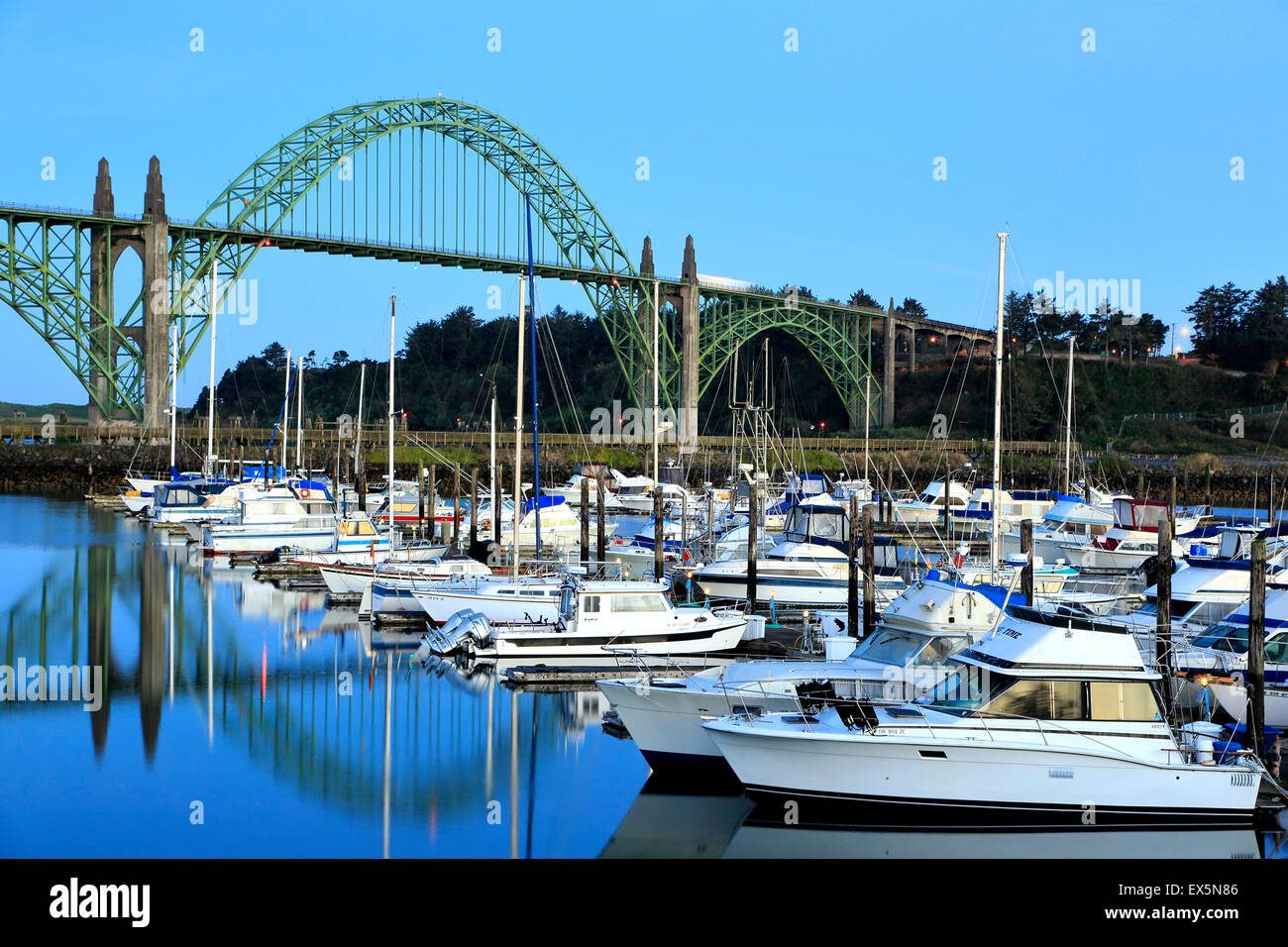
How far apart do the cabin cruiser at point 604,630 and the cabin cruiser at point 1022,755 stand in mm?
8505

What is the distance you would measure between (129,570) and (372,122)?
45.4 meters

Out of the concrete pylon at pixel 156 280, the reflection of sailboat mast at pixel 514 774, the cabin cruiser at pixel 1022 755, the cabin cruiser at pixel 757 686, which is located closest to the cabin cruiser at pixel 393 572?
the reflection of sailboat mast at pixel 514 774

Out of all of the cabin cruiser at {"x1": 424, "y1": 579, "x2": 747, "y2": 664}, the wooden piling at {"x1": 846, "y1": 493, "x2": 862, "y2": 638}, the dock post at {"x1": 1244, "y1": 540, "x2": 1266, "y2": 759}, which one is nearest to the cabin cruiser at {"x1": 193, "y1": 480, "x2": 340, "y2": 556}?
the cabin cruiser at {"x1": 424, "y1": 579, "x2": 747, "y2": 664}

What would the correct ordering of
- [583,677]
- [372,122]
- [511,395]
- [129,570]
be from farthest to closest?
[511,395]
[372,122]
[129,570]
[583,677]

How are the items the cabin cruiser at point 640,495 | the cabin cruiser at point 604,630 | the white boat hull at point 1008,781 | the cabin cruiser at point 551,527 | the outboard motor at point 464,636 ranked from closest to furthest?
the white boat hull at point 1008,781 < the cabin cruiser at point 604,630 < the outboard motor at point 464,636 < the cabin cruiser at point 551,527 < the cabin cruiser at point 640,495

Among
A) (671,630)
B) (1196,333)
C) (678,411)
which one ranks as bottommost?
(671,630)

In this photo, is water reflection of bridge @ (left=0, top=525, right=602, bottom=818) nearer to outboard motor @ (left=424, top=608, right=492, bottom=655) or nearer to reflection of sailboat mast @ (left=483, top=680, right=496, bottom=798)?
reflection of sailboat mast @ (left=483, top=680, right=496, bottom=798)

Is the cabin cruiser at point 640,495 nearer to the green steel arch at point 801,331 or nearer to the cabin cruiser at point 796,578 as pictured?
the cabin cruiser at point 796,578

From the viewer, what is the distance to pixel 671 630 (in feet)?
83.3

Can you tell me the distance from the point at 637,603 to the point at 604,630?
833mm

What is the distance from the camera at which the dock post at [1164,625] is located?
18938 mm

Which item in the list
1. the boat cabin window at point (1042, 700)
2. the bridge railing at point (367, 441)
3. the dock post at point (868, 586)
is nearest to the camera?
the boat cabin window at point (1042, 700)
